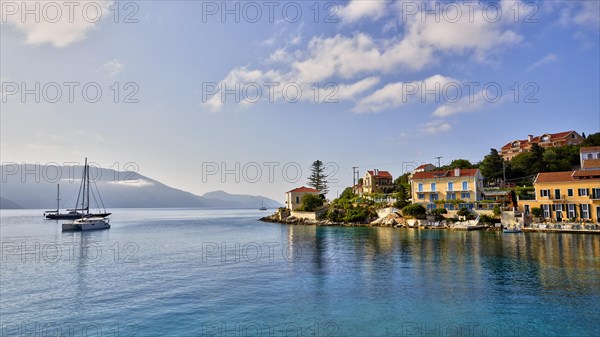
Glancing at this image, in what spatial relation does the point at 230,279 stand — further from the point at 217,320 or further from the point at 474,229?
the point at 474,229

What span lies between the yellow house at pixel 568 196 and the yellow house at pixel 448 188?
8.97 metres

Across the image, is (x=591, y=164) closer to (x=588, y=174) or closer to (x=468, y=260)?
(x=588, y=174)

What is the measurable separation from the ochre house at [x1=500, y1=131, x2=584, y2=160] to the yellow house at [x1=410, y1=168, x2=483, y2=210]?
35.6 m

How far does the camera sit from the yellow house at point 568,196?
53406 mm

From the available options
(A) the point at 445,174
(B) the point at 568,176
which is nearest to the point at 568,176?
(B) the point at 568,176

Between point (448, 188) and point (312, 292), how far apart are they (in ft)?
174

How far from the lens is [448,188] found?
68125 mm

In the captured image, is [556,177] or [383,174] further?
[383,174]

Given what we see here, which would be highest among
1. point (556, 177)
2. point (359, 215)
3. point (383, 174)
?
point (383, 174)

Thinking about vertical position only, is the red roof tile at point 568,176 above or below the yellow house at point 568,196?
above

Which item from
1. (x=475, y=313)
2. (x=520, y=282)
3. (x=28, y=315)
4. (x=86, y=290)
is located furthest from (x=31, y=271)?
(x=520, y=282)

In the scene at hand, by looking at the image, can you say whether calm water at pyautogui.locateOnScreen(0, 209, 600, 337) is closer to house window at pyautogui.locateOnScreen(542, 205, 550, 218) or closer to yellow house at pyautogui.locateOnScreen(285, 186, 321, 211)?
house window at pyautogui.locateOnScreen(542, 205, 550, 218)

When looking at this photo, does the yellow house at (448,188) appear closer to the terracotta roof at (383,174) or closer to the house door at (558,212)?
the house door at (558,212)

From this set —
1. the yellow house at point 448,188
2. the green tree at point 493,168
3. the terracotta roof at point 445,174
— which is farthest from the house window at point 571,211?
the green tree at point 493,168
